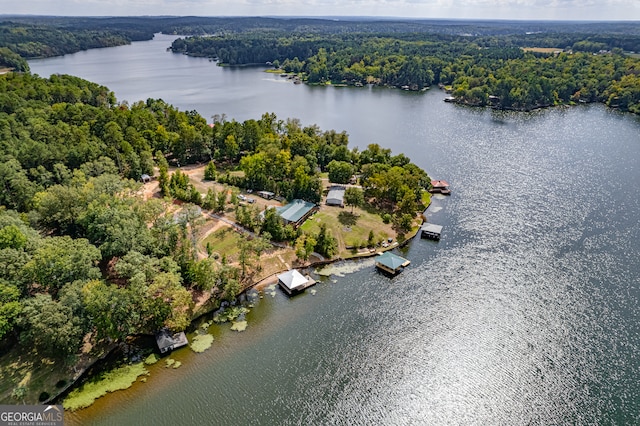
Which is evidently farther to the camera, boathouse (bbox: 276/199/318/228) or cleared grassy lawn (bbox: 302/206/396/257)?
boathouse (bbox: 276/199/318/228)

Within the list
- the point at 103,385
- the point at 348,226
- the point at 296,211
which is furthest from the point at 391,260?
the point at 103,385

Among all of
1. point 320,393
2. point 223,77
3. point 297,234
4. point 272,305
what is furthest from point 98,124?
point 223,77

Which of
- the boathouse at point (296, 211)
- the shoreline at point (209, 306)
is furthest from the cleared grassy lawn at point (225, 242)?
the boathouse at point (296, 211)

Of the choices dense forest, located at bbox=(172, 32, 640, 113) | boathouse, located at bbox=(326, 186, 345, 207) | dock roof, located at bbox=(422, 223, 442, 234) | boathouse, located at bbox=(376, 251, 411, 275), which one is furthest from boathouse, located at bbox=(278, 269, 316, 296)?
dense forest, located at bbox=(172, 32, 640, 113)

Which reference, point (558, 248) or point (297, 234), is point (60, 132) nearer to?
point (297, 234)

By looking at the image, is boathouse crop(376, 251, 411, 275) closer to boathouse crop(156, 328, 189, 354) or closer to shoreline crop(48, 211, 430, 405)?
shoreline crop(48, 211, 430, 405)

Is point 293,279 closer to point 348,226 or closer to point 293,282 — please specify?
point 293,282
